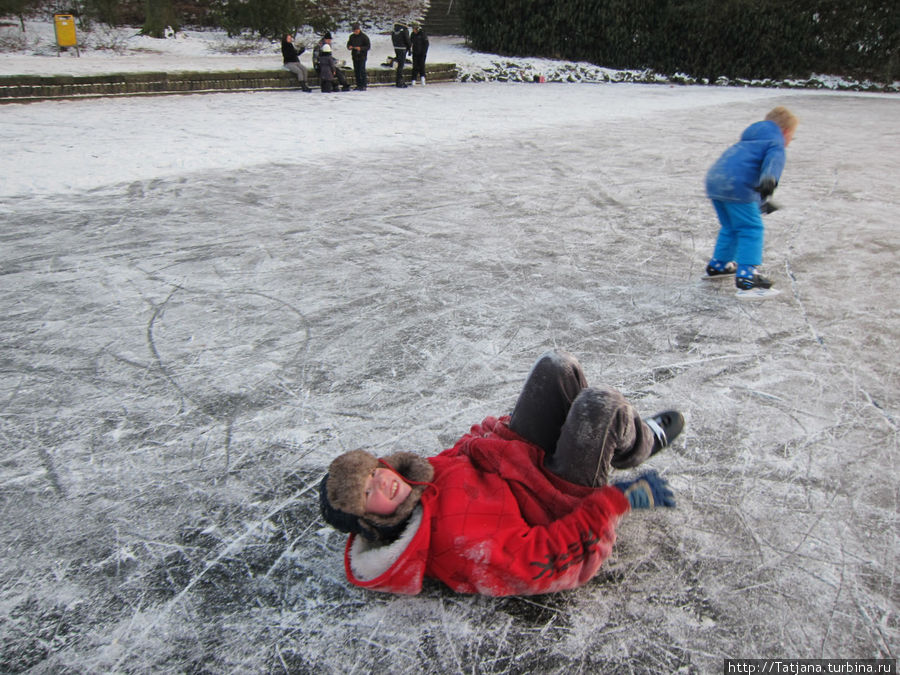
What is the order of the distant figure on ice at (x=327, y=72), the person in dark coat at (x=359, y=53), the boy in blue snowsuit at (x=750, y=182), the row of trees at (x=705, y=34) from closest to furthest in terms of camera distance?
1. the boy in blue snowsuit at (x=750, y=182)
2. the person in dark coat at (x=359, y=53)
3. the distant figure on ice at (x=327, y=72)
4. the row of trees at (x=705, y=34)

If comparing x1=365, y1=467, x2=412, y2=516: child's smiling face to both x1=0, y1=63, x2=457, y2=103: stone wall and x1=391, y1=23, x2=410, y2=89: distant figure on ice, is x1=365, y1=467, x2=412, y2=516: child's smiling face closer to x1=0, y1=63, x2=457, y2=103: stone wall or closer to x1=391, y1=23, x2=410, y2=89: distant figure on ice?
x1=0, y1=63, x2=457, y2=103: stone wall

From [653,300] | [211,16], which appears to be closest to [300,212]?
[653,300]

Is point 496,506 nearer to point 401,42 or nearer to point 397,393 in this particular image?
point 397,393

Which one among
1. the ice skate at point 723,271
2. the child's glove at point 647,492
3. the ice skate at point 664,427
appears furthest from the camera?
the ice skate at point 723,271

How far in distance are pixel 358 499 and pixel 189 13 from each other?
2357 cm

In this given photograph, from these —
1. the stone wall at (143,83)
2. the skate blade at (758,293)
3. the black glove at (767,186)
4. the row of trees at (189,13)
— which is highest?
the row of trees at (189,13)

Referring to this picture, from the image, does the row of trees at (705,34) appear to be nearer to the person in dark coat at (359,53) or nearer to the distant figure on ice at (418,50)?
the distant figure on ice at (418,50)

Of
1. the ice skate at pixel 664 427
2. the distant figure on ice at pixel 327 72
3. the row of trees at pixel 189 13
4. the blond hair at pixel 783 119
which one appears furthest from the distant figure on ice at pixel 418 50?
the ice skate at pixel 664 427

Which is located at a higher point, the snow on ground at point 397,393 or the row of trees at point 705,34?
the row of trees at point 705,34

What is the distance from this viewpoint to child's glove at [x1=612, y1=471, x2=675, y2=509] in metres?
2.10

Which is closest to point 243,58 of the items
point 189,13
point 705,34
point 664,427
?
point 189,13

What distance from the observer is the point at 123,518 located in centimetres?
246

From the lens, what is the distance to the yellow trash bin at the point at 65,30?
15.5m

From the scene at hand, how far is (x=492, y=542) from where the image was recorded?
1.92m
